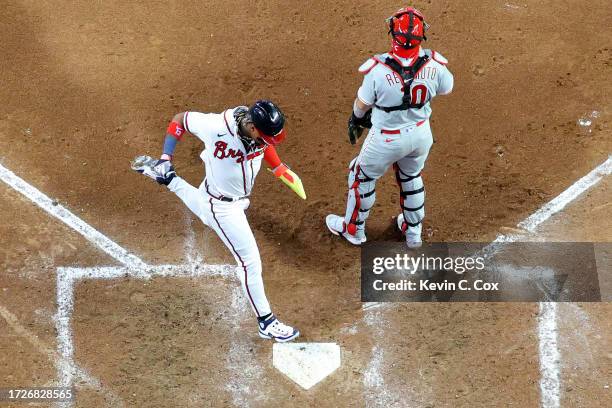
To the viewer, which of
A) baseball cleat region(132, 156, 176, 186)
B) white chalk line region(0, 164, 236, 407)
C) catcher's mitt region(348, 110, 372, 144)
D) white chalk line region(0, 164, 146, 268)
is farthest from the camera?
white chalk line region(0, 164, 146, 268)

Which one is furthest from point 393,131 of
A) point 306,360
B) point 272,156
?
point 306,360

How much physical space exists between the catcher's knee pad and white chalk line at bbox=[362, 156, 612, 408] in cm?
99

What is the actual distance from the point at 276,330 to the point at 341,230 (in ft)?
4.61

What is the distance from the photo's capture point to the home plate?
7.75 metres

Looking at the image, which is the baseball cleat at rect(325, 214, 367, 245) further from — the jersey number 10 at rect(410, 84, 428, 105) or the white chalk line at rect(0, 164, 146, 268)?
the white chalk line at rect(0, 164, 146, 268)

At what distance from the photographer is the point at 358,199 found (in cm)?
805

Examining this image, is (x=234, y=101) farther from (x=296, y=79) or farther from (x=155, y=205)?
(x=155, y=205)

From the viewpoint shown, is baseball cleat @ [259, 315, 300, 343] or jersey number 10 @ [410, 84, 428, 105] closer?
jersey number 10 @ [410, 84, 428, 105]

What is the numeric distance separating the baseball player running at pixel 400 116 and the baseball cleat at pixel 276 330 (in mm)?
1338

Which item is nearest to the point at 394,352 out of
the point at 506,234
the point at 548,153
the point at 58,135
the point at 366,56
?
the point at 506,234

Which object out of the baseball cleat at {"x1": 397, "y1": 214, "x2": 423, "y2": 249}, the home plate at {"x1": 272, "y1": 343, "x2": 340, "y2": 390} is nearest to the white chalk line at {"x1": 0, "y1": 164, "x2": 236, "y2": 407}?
the home plate at {"x1": 272, "y1": 343, "x2": 340, "y2": 390}

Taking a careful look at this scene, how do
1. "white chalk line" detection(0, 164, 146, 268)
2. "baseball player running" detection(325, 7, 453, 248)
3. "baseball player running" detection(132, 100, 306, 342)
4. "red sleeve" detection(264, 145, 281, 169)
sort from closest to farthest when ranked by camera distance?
"baseball player running" detection(132, 100, 306, 342), "baseball player running" detection(325, 7, 453, 248), "red sleeve" detection(264, 145, 281, 169), "white chalk line" detection(0, 164, 146, 268)

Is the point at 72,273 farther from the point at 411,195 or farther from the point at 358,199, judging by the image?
the point at 411,195

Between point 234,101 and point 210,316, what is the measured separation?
276 cm
